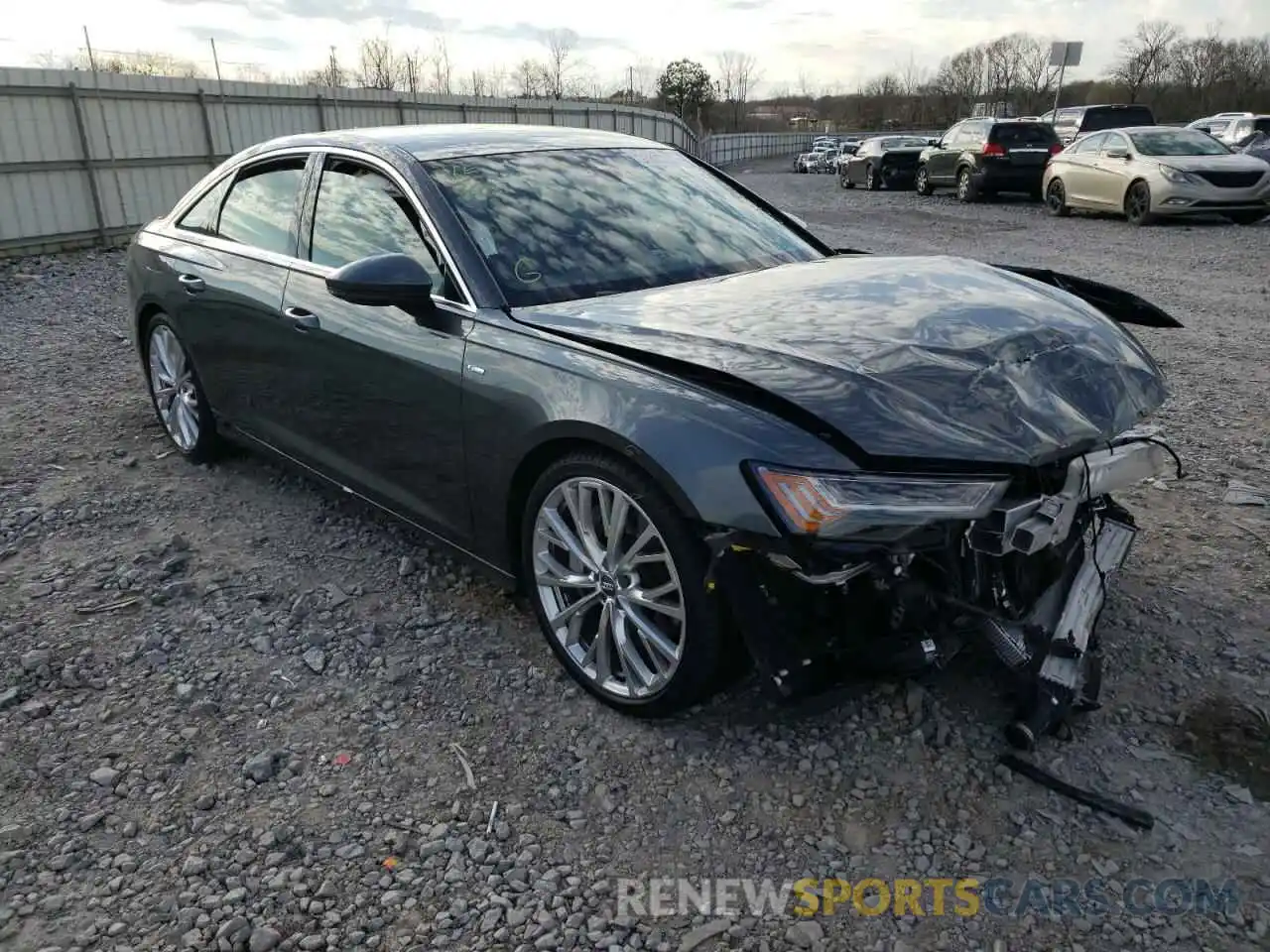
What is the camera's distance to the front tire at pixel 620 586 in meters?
2.53

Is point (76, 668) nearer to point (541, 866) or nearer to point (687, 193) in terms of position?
point (541, 866)

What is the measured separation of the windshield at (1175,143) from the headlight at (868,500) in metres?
14.5

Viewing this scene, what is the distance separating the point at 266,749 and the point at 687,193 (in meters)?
2.54

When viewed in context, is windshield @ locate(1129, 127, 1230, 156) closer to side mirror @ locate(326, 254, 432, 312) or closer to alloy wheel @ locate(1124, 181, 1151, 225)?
alloy wheel @ locate(1124, 181, 1151, 225)

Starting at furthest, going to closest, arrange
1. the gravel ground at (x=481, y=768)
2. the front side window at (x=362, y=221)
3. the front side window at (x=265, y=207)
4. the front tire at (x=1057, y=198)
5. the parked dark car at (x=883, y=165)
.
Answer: the parked dark car at (x=883, y=165)
the front tire at (x=1057, y=198)
the front side window at (x=265, y=207)
the front side window at (x=362, y=221)
the gravel ground at (x=481, y=768)

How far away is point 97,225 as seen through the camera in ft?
43.6

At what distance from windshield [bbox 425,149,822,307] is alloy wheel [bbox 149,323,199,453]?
217 centimetres

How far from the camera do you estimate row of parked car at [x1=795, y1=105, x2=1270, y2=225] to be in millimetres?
13664

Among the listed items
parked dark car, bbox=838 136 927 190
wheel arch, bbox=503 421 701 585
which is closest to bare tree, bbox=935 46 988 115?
parked dark car, bbox=838 136 927 190

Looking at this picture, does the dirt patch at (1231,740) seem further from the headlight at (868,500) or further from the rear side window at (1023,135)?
the rear side window at (1023,135)

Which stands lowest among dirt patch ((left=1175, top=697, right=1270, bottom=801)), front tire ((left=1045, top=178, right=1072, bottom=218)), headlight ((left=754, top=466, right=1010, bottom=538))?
dirt patch ((left=1175, top=697, right=1270, bottom=801))

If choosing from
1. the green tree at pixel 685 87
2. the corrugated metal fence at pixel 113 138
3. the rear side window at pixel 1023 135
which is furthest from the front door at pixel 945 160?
the green tree at pixel 685 87

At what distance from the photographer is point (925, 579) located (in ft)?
7.75

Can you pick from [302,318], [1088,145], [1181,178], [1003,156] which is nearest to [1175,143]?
[1181,178]
